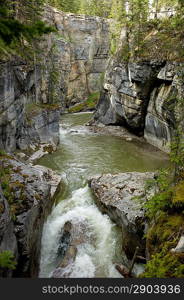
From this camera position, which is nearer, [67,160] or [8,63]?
[8,63]

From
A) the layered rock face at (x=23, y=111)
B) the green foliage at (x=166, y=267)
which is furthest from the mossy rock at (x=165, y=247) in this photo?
the layered rock face at (x=23, y=111)

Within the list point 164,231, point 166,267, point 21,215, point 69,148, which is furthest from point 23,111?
point 166,267

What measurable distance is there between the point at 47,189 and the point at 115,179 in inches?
226

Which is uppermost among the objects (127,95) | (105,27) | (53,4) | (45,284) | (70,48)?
(53,4)

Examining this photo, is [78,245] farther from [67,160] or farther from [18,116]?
[18,116]

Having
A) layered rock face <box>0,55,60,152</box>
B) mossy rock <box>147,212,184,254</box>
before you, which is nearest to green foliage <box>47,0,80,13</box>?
layered rock face <box>0,55,60,152</box>

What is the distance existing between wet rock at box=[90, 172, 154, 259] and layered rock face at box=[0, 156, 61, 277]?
13.3ft

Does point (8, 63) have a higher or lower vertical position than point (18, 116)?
higher

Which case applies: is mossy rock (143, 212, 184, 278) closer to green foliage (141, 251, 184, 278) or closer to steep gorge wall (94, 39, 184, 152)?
green foliage (141, 251, 184, 278)

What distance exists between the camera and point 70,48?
5259 centimetres

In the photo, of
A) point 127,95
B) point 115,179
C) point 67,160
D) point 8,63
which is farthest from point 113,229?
point 127,95

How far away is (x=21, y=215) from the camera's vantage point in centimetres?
1098

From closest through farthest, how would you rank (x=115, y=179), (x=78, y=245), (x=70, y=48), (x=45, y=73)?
(x=78, y=245)
(x=115, y=179)
(x=45, y=73)
(x=70, y=48)

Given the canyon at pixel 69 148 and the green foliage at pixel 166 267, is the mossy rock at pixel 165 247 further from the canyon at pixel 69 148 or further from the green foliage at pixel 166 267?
the canyon at pixel 69 148
